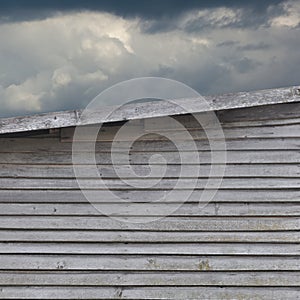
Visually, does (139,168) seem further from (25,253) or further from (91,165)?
(25,253)

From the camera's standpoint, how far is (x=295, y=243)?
21.9ft

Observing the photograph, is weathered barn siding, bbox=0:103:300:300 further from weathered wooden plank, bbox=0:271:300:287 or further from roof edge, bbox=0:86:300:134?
roof edge, bbox=0:86:300:134

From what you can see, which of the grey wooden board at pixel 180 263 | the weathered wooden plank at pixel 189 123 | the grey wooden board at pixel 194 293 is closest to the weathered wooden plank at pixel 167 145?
the weathered wooden plank at pixel 189 123

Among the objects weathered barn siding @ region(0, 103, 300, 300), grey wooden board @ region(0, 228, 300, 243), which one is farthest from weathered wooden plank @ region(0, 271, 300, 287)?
grey wooden board @ region(0, 228, 300, 243)

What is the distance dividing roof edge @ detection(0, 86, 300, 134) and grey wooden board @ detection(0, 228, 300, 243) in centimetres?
108

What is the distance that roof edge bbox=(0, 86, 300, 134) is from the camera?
6.34 m

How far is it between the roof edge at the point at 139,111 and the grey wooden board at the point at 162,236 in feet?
3.55

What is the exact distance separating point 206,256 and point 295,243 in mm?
863

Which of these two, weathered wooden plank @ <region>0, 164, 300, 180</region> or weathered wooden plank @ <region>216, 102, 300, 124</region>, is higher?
weathered wooden plank @ <region>216, 102, 300, 124</region>

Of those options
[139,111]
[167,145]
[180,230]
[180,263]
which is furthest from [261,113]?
[180,263]

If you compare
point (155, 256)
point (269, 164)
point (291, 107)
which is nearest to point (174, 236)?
point (155, 256)

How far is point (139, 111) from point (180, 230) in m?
1.22

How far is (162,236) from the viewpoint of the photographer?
6.66 m

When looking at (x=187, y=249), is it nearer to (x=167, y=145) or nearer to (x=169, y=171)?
(x=169, y=171)
